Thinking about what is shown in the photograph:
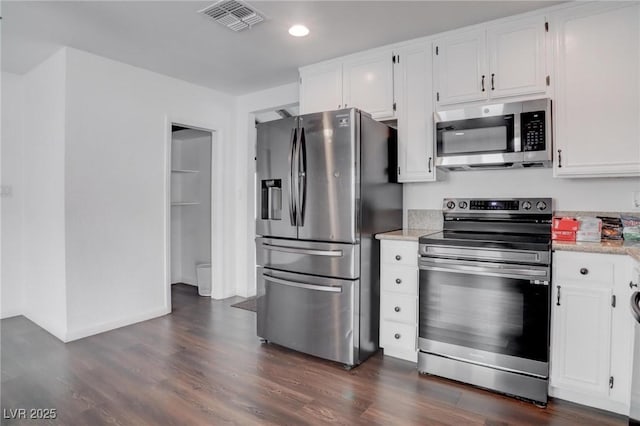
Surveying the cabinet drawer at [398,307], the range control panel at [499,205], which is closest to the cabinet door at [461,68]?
the range control panel at [499,205]

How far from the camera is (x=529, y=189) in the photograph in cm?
274

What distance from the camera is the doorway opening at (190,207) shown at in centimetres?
512

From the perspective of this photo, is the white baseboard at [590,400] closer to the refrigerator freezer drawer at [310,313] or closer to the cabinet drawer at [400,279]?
the cabinet drawer at [400,279]

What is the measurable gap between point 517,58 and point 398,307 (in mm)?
1927

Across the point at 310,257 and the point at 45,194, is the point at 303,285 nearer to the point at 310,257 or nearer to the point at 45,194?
the point at 310,257

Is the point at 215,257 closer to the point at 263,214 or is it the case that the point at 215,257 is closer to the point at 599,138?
the point at 263,214

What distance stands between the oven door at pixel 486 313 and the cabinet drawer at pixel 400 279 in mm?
101

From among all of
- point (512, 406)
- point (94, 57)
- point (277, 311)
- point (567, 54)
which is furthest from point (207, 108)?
point (512, 406)

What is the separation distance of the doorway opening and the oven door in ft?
11.0

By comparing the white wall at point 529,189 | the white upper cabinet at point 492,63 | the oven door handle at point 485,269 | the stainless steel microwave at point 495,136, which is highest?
the white upper cabinet at point 492,63

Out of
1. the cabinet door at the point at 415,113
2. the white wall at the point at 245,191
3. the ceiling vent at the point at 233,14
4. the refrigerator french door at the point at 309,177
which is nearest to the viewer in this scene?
the ceiling vent at the point at 233,14

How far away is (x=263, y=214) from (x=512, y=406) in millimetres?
2116

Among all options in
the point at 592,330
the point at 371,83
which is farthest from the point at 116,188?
the point at 592,330

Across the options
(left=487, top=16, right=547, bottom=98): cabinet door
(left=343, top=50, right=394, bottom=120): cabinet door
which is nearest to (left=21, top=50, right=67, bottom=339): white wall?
(left=343, top=50, right=394, bottom=120): cabinet door
